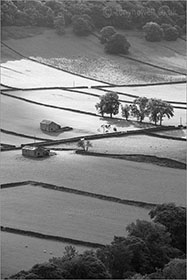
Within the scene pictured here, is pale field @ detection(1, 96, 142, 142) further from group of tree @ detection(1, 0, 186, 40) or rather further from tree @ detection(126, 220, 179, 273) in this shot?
group of tree @ detection(1, 0, 186, 40)

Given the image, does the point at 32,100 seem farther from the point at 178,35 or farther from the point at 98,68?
the point at 178,35

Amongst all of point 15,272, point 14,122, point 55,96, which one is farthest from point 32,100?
point 15,272

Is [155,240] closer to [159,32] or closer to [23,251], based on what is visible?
[23,251]

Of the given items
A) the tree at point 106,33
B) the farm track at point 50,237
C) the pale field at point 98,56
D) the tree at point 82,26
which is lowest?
the farm track at point 50,237

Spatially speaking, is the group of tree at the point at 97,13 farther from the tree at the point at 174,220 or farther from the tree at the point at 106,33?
the tree at the point at 174,220

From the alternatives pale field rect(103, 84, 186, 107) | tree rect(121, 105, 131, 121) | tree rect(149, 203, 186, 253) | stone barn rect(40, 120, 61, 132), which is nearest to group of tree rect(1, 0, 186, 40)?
pale field rect(103, 84, 186, 107)

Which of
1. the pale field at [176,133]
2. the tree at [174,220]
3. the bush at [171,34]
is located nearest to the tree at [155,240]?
the tree at [174,220]
